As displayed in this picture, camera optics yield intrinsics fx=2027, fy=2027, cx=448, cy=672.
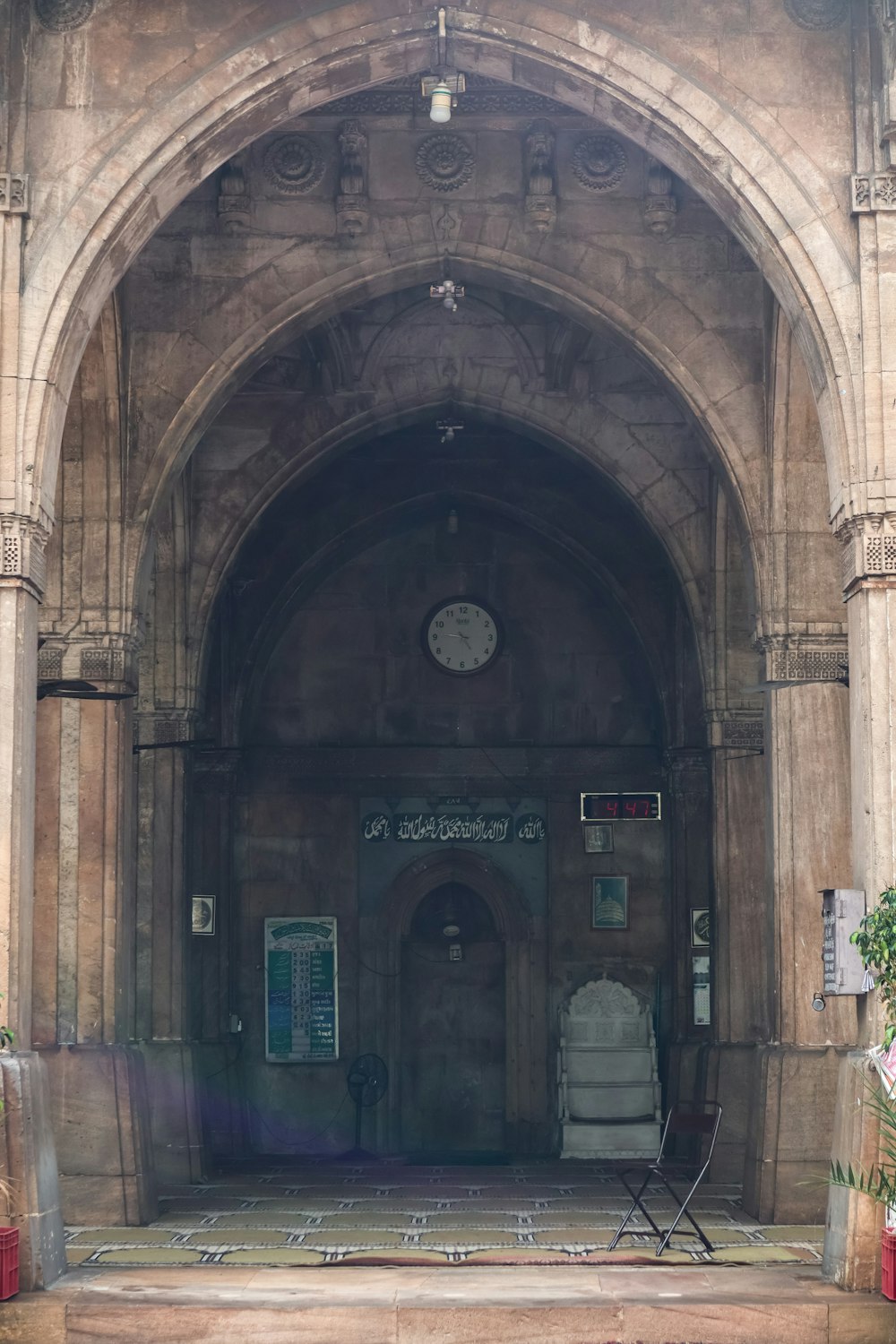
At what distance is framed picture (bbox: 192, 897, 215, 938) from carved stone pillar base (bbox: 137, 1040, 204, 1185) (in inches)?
89.4

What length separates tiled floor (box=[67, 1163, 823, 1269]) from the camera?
11.6m

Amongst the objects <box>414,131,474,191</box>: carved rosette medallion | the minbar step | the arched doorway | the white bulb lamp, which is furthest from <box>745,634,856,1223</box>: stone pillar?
the arched doorway

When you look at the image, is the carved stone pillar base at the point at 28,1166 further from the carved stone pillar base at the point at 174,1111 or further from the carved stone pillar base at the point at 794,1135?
the carved stone pillar base at the point at 174,1111

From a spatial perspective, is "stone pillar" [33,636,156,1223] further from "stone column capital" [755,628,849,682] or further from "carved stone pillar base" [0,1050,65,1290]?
"stone column capital" [755,628,849,682]

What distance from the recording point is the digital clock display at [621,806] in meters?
20.2

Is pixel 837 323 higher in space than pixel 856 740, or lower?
higher

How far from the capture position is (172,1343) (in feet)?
31.9

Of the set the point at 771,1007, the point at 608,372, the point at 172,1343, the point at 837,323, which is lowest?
the point at 172,1343

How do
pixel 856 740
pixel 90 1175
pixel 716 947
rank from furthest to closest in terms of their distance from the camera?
pixel 716 947, pixel 90 1175, pixel 856 740

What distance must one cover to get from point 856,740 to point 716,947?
243 inches

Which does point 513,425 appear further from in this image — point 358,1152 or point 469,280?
point 358,1152

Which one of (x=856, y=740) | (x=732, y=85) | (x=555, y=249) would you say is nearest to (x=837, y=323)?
(x=732, y=85)

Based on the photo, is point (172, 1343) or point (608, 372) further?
point (608, 372)

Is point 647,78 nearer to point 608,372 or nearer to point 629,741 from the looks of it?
point 608,372
